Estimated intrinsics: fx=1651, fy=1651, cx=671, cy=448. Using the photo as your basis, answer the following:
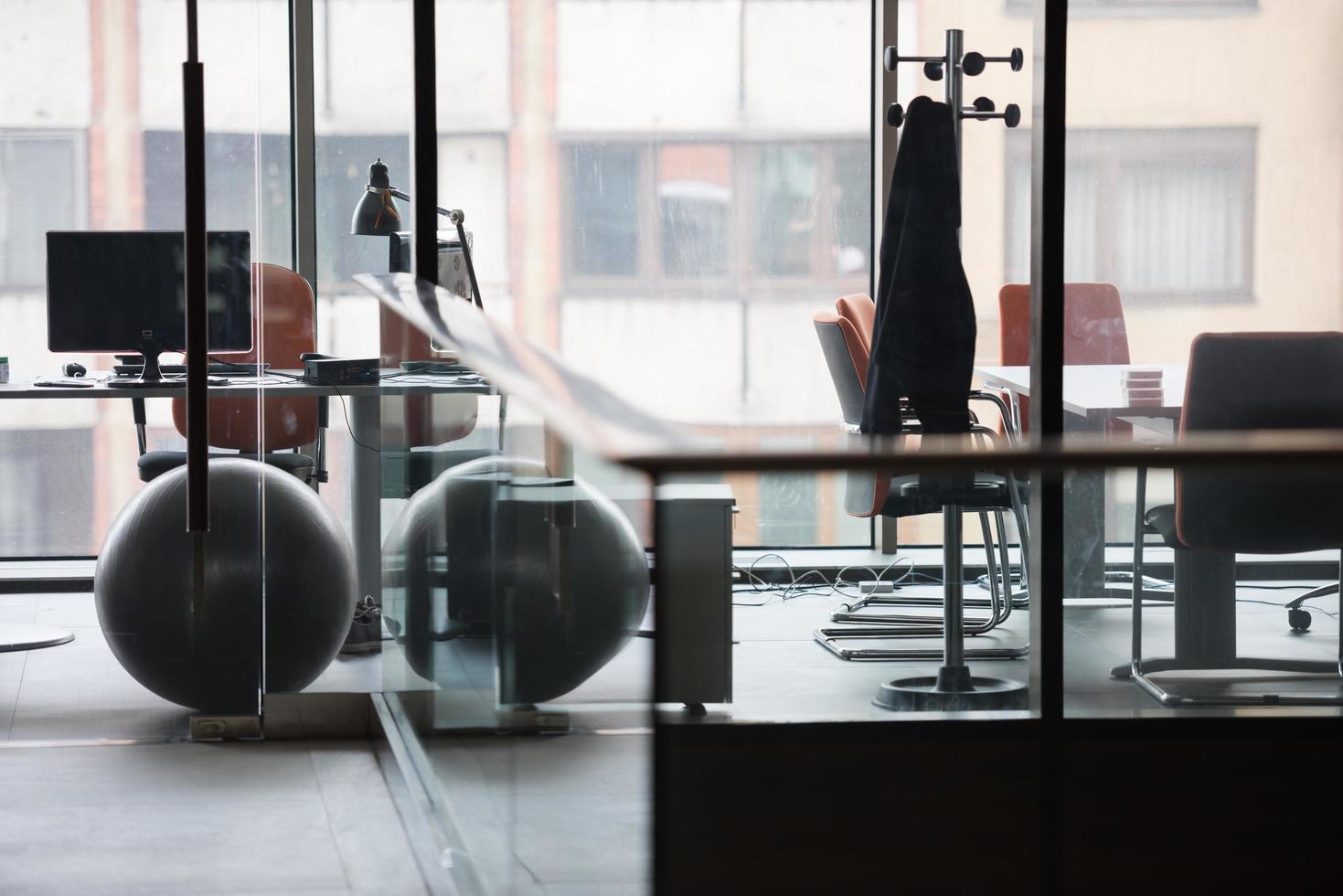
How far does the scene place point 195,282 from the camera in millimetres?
3305

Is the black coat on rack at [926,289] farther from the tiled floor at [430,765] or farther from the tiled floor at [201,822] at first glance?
the tiled floor at [201,822]

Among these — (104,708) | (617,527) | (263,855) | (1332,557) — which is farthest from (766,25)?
(617,527)

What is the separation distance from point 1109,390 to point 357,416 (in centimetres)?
211

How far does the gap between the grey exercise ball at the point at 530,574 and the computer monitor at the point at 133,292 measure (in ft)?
7.46

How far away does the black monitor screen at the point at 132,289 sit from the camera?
5.18m

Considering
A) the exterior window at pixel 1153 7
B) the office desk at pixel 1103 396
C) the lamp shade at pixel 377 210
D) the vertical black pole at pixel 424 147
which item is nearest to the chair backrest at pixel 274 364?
the lamp shade at pixel 377 210

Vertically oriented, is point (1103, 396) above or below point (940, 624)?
above

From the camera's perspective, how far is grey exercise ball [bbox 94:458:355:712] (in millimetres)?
4199

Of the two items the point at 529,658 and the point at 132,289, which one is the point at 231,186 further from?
the point at 529,658

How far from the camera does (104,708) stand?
4461 mm

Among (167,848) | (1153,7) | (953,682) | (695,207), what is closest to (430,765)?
(167,848)

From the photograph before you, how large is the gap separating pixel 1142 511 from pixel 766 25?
4.63 m

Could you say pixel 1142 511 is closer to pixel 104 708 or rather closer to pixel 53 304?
pixel 104 708

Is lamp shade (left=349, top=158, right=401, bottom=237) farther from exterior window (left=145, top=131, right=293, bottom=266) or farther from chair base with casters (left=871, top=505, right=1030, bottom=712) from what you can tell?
chair base with casters (left=871, top=505, right=1030, bottom=712)
